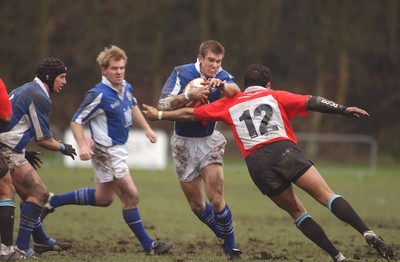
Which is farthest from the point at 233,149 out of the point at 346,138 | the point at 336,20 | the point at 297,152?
the point at 297,152

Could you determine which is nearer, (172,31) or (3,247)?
(3,247)

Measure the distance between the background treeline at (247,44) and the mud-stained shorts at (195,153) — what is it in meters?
20.7

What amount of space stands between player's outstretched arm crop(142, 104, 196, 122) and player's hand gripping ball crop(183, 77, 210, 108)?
0.50 feet

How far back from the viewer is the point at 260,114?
849cm

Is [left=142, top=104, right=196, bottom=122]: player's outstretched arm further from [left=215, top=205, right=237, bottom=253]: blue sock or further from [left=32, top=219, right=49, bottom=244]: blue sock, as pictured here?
[left=32, top=219, right=49, bottom=244]: blue sock

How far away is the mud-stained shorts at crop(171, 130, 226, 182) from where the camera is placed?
9562mm

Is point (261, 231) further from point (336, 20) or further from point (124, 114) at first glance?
point (336, 20)

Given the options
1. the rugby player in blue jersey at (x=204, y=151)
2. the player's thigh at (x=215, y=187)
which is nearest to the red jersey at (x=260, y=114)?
the rugby player in blue jersey at (x=204, y=151)

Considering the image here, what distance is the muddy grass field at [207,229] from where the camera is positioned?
9836 mm

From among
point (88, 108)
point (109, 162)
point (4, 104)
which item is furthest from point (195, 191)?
point (4, 104)

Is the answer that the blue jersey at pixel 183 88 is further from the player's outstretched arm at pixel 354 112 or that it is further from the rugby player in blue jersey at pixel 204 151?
the player's outstretched arm at pixel 354 112

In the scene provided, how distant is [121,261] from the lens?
884 cm

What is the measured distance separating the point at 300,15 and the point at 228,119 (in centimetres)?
2451

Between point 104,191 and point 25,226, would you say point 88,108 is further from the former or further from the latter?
point 25,226
